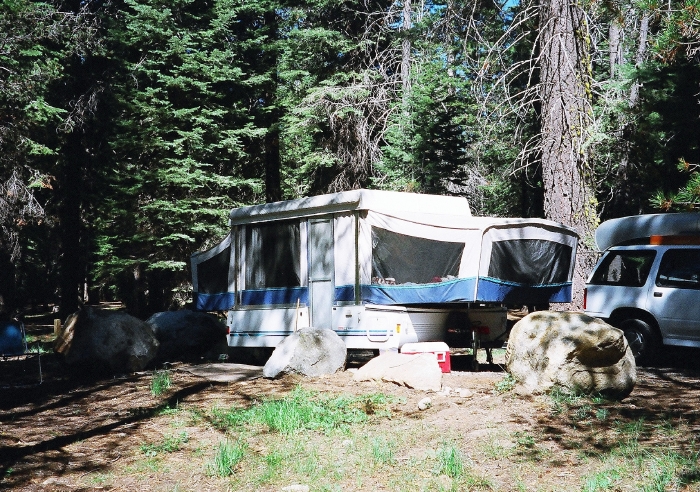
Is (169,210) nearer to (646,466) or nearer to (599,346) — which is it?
(599,346)

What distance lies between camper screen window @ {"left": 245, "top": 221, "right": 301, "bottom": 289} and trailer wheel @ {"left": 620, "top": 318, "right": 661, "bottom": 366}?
16.8 ft

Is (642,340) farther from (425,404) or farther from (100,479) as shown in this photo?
Answer: (100,479)

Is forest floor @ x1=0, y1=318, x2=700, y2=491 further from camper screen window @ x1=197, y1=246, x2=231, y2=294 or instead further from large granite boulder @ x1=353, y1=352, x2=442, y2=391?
camper screen window @ x1=197, y1=246, x2=231, y2=294

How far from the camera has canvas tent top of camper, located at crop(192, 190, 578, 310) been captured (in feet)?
32.0

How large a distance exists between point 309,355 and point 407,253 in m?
2.03

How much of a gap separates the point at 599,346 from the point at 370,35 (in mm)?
13172

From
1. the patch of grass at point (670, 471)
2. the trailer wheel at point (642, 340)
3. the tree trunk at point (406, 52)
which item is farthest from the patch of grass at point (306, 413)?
the tree trunk at point (406, 52)

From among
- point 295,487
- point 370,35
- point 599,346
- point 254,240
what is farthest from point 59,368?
point 370,35

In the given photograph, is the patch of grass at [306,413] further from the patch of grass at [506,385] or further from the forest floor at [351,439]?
the patch of grass at [506,385]

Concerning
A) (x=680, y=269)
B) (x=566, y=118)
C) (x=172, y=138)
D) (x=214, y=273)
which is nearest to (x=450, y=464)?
(x=680, y=269)

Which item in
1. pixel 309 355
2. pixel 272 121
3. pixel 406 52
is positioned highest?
pixel 406 52

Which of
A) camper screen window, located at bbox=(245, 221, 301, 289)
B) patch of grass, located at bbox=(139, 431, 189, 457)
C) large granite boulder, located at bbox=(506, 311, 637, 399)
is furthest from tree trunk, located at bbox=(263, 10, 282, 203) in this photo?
patch of grass, located at bbox=(139, 431, 189, 457)

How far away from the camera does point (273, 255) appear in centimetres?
1165

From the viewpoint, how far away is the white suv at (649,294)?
1012 cm
